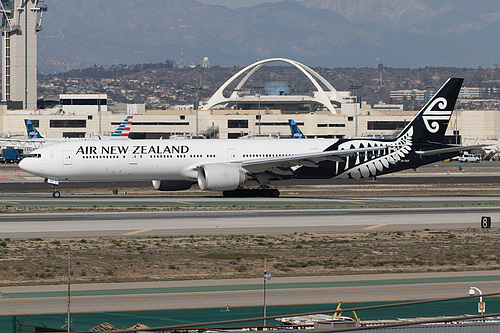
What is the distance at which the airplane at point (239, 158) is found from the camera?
53750 millimetres

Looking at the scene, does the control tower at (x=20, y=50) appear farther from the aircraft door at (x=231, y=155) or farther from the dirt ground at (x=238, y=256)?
the dirt ground at (x=238, y=256)

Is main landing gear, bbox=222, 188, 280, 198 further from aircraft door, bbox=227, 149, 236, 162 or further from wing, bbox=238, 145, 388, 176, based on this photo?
aircraft door, bbox=227, 149, 236, 162

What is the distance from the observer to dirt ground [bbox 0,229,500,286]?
26.8 meters

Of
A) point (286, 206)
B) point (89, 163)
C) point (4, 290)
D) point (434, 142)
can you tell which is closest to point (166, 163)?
point (89, 163)

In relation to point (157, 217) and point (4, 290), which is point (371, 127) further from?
point (4, 290)

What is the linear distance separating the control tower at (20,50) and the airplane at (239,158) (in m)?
131

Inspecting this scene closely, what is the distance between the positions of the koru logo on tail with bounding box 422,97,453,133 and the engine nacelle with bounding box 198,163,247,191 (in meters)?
15.5

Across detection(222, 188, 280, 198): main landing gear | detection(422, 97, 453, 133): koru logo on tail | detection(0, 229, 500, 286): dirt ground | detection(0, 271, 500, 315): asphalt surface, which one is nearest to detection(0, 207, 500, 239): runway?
detection(0, 229, 500, 286): dirt ground

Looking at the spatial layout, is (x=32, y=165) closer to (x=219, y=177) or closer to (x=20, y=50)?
(x=219, y=177)

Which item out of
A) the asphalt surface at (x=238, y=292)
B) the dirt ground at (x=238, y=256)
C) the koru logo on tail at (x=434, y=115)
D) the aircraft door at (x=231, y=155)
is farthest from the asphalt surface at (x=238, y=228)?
the koru logo on tail at (x=434, y=115)

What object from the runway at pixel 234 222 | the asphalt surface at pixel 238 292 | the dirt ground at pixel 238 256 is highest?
the runway at pixel 234 222

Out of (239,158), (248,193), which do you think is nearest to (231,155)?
(239,158)

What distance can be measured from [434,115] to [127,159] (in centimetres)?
2392

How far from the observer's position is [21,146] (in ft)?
382
